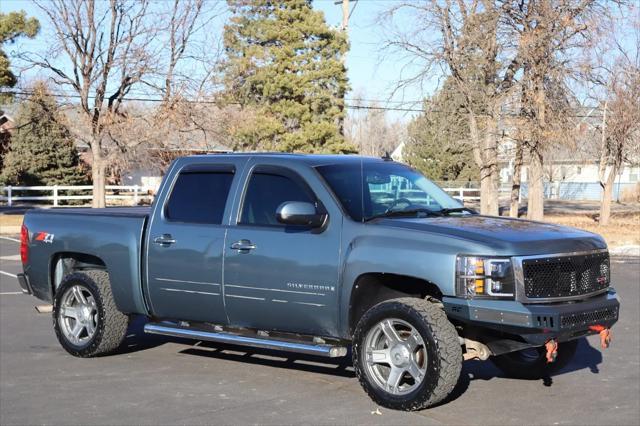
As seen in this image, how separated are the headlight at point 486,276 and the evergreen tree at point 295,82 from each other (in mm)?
37024

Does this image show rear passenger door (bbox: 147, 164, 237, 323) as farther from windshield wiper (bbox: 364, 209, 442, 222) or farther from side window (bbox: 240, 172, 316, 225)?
windshield wiper (bbox: 364, 209, 442, 222)

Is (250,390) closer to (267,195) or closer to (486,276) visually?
(267,195)

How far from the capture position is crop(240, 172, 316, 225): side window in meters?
7.12

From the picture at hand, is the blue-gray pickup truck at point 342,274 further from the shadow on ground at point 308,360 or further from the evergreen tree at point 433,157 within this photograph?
the evergreen tree at point 433,157

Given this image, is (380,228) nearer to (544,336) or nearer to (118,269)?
(544,336)

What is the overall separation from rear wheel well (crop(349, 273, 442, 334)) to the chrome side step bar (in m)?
0.25

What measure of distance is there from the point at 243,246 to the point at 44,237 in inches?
107

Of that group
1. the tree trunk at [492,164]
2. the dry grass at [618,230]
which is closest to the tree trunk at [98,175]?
the tree trunk at [492,164]

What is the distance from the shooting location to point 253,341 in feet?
23.0

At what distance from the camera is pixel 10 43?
3350 cm

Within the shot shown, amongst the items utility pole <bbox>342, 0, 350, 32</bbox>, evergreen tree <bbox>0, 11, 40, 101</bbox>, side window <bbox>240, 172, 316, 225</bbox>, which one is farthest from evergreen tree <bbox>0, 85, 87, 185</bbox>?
side window <bbox>240, 172, 316, 225</bbox>

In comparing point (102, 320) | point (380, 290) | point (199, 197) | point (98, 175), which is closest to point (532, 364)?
point (380, 290)

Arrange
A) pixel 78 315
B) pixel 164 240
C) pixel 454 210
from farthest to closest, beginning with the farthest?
pixel 78 315, pixel 164 240, pixel 454 210

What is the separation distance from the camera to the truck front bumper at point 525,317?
586 cm
